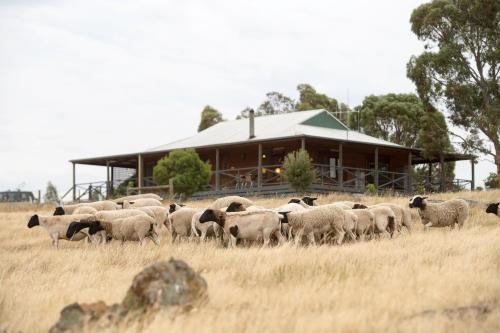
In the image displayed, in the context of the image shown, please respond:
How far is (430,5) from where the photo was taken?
43.2 meters

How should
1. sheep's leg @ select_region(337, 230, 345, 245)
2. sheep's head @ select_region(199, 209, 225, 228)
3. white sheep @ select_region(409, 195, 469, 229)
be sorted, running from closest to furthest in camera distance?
sheep's leg @ select_region(337, 230, 345, 245) → sheep's head @ select_region(199, 209, 225, 228) → white sheep @ select_region(409, 195, 469, 229)

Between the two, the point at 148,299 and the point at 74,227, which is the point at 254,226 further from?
the point at 148,299

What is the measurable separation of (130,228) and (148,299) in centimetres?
870

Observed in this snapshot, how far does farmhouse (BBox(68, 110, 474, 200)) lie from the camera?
3741 cm

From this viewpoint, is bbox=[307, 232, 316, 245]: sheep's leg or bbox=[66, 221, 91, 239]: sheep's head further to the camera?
bbox=[66, 221, 91, 239]: sheep's head

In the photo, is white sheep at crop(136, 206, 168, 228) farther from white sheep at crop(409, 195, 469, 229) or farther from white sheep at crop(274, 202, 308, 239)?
white sheep at crop(409, 195, 469, 229)

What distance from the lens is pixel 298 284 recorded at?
36.6ft

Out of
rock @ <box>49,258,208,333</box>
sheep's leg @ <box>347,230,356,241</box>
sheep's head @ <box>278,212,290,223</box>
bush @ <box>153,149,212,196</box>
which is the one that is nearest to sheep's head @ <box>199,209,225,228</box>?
sheep's head @ <box>278,212,290,223</box>

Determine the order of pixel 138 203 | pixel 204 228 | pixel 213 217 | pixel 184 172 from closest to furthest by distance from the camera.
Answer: pixel 213 217 → pixel 204 228 → pixel 138 203 → pixel 184 172

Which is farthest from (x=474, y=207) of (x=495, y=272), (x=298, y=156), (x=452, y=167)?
(x=452, y=167)

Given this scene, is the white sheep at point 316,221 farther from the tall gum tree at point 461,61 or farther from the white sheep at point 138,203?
the tall gum tree at point 461,61

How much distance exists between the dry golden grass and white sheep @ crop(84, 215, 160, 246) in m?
0.84

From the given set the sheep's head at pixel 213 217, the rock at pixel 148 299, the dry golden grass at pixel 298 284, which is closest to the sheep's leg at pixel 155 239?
the dry golden grass at pixel 298 284

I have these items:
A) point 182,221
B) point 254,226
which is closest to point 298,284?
point 254,226
